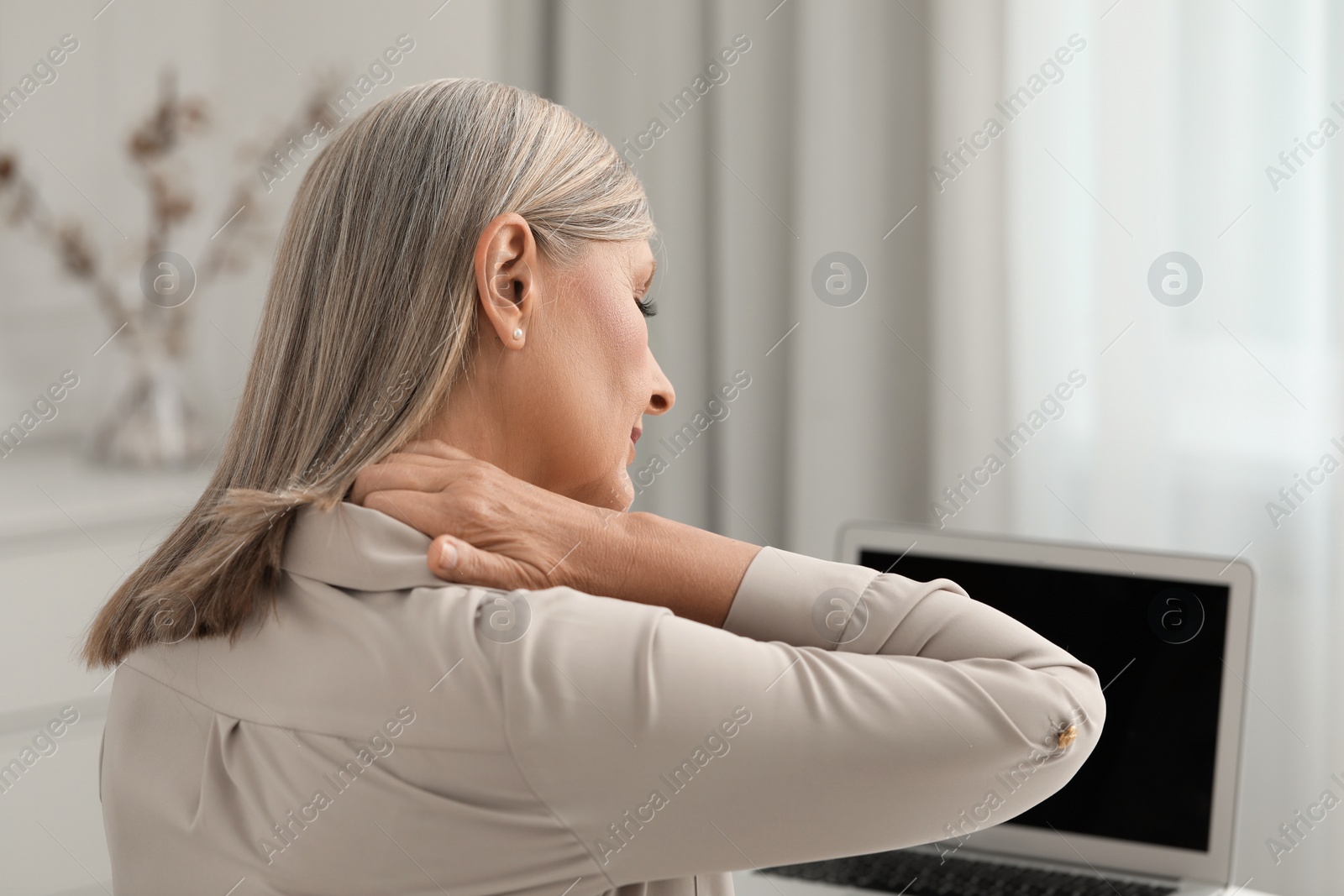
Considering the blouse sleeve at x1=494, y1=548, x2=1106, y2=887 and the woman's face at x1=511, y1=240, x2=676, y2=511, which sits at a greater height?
the woman's face at x1=511, y1=240, x2=676, y2=511

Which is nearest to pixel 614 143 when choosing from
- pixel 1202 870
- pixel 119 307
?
pixel 119 307

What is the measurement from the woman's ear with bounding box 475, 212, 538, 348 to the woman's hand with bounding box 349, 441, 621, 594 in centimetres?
8

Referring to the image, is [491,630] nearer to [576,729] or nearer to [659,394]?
[576,729]

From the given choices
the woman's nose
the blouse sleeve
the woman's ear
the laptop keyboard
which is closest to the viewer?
the blouse sleeve

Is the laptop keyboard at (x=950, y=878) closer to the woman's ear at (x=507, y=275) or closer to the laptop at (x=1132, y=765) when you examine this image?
the laptop at (x=1132, y=765)

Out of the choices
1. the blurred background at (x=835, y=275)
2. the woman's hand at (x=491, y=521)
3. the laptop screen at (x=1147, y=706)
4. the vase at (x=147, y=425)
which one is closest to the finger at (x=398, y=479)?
the woman's hand at (x=491, y=521)

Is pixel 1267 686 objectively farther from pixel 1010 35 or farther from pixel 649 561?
pixel 649 561

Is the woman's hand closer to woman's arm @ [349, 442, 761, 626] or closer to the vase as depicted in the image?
woman's arm @ [349, 442, 761, 626]

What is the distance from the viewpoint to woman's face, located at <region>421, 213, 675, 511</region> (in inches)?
26.9

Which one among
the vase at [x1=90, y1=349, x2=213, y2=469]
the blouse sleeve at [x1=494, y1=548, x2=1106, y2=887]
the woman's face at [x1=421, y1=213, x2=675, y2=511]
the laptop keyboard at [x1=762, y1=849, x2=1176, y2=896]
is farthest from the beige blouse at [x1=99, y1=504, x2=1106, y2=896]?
the vase at [x1=90, y1=349, x2=213, y2=469]

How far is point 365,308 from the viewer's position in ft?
2.26

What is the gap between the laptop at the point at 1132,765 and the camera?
128 centimetres

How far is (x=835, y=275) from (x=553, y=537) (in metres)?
1.48

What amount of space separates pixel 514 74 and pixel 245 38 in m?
0.56
